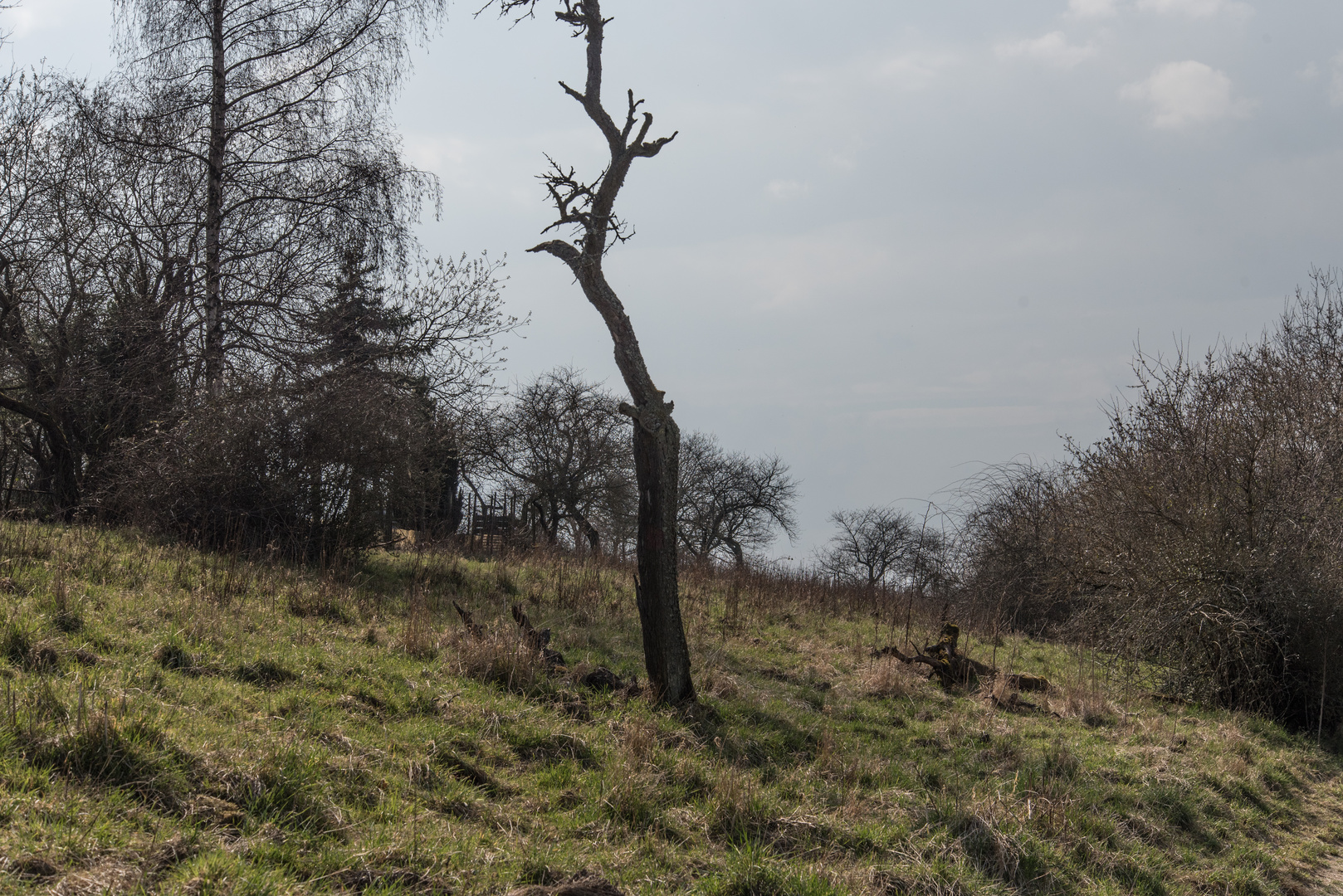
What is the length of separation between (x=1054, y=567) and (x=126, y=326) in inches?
619

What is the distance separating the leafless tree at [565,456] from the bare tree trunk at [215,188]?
15.4m

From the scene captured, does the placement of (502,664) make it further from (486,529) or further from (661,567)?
(486,529)

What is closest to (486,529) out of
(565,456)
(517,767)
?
(565,456)

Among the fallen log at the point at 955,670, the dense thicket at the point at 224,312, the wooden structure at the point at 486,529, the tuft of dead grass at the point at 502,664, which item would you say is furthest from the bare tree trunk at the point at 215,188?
the fallen log at the point at 955,670

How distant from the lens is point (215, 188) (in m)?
14.1

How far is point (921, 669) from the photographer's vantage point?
32.5 feet

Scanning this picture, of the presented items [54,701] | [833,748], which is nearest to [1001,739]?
Answer: [833,748]

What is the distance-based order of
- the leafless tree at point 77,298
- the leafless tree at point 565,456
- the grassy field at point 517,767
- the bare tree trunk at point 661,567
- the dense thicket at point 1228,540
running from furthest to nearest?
the leafless tree at point 565,456
the leafless tree at point 77,298
the dense thicket at point 1228,540
the bare tree trunk at point 661,567
the grassy field at point 517,767

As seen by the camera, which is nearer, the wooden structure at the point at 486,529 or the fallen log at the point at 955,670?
the fallen log at the point at 955,670

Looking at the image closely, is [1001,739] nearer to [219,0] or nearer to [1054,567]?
[1054,567]

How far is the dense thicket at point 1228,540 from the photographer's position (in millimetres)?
9062

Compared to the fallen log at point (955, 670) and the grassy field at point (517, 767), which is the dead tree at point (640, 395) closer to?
the grassy field at point (517, 767)

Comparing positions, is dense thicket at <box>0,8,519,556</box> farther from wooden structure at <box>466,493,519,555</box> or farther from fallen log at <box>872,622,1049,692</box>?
fallen log at <box>872,622,1049,692</box>

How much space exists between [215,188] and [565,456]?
56.8 feet
